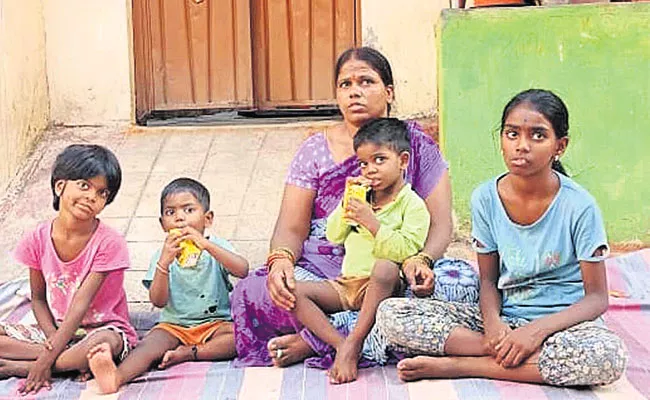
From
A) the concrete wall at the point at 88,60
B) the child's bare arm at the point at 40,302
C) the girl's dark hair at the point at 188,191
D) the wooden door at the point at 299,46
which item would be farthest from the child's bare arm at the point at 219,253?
A: the wooden door at the point at 299,46

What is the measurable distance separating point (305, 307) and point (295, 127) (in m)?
3.30

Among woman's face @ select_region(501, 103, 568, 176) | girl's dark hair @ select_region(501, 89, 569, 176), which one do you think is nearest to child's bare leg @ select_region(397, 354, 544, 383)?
woman's face @ select_region(501, 103, 568, 176)

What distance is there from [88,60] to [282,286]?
3.72 m

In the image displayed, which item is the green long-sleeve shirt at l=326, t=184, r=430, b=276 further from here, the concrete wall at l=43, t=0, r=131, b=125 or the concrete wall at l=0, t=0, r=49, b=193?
the concrete wall at l=43, t=0, r=131, b=125

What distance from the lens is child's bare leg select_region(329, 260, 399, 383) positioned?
3498mm

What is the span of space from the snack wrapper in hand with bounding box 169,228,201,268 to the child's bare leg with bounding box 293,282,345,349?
0.39 meters

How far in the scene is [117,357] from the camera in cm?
363

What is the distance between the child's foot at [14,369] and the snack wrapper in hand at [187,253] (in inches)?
24.1

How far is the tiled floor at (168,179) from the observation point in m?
5.42

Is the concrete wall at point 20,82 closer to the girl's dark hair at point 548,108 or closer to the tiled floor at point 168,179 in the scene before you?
the tiled floor at point 168,179

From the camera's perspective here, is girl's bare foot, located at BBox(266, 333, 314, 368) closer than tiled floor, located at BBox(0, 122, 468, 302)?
Yes

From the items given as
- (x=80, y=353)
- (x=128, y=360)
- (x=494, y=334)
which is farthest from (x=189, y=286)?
(x=494, y=334)

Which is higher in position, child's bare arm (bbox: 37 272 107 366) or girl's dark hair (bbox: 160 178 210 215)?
girl's dark hair (bbox: 160 178 210 215)

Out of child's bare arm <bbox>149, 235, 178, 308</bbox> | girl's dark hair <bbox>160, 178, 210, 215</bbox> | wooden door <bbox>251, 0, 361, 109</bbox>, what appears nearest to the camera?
child's bare arm <bbox>149, 235, 178, 308</bbox>
